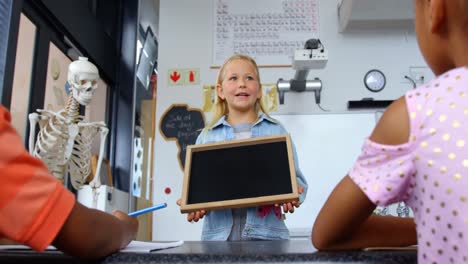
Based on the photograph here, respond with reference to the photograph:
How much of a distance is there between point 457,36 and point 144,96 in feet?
11.4

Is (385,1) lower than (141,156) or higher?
higher

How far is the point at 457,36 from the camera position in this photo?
470mm

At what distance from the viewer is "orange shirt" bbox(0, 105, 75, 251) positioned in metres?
0.45

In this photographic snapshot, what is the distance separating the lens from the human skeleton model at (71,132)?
1488mm

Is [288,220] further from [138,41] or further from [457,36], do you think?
[457,36]

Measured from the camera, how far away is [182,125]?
313cm

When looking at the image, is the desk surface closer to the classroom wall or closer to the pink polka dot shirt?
the pink polka dot shirt

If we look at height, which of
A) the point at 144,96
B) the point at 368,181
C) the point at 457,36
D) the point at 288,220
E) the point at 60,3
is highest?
the point at 60,3

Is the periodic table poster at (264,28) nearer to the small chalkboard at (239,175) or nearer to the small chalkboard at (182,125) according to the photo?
the small chalkboard at (182,125)

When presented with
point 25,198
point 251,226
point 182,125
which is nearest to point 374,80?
point 182,125

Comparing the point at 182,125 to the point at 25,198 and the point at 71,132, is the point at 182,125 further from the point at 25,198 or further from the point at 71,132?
the point at 25,198

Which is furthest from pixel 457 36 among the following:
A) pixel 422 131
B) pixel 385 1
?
pixel 385 1

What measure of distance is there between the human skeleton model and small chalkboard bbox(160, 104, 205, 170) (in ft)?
4.69

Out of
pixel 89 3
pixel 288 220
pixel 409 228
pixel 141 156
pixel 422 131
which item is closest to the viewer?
pixel 422 131
